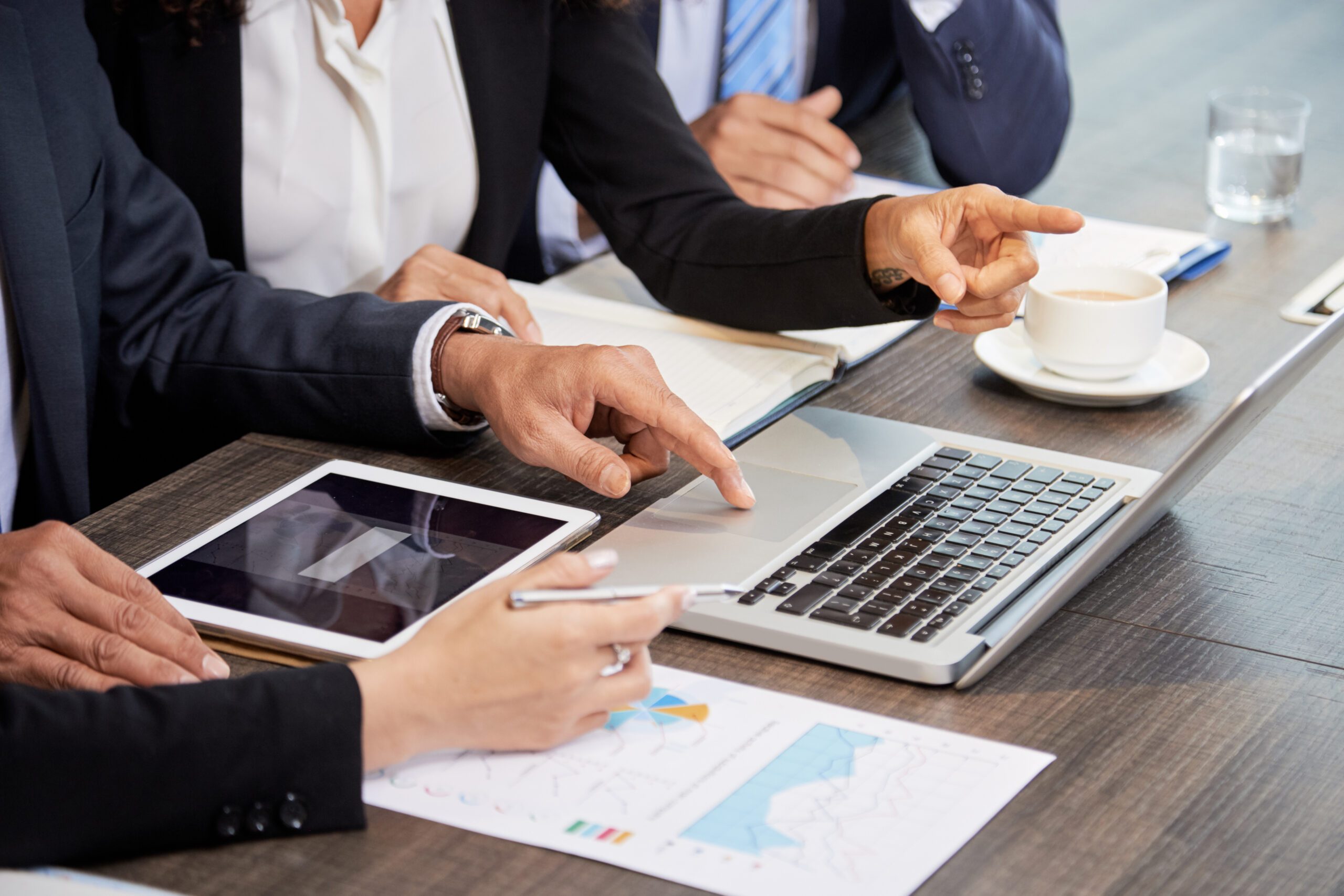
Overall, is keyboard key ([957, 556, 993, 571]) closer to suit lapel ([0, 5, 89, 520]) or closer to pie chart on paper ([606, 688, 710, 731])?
pie chart on paper ([606, 688, 710, 731])

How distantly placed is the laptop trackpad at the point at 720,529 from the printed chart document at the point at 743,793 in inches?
4.7

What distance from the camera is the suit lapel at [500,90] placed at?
1481mm

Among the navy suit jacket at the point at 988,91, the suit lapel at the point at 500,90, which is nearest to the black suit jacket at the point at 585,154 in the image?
the suit lapel at the point at 500,90

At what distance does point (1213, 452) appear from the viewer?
3.16 ft

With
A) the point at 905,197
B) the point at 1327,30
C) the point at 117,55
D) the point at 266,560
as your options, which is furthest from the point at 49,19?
the point at 1327,30

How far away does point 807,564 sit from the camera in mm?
916

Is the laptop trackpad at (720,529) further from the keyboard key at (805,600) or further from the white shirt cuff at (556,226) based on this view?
the white shirt cuff at (556,226)

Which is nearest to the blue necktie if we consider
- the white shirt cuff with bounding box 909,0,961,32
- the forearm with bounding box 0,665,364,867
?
the white shirt cuff with bounding box 909,0,961,32

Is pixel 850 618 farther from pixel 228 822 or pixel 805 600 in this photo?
pixel 228 822

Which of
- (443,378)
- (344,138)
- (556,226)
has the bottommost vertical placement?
(556,226)

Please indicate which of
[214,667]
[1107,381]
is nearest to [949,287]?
[1107,381]

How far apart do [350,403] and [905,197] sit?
0.48 meters

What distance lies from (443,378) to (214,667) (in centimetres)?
37

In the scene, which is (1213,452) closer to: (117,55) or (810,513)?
(810,513)
